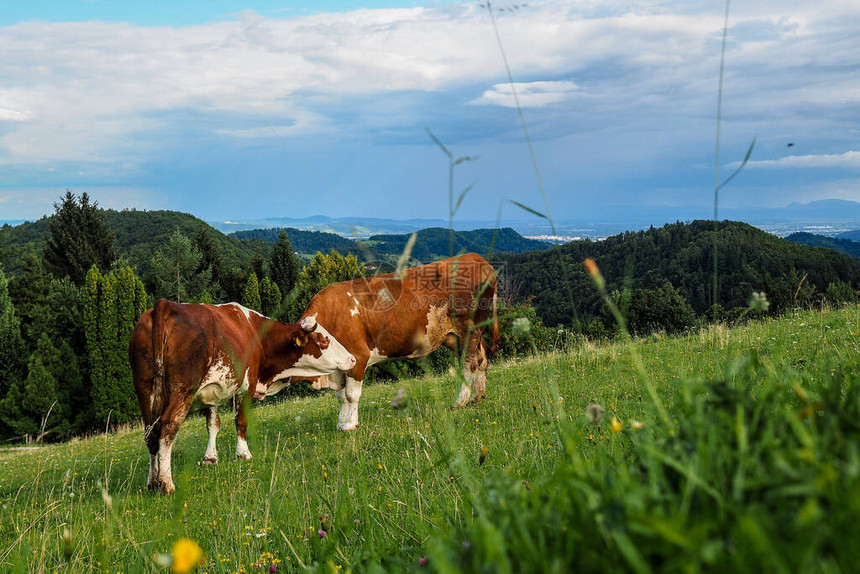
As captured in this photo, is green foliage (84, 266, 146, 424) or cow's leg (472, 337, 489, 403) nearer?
cow's leg (472, 337, 489, 403)

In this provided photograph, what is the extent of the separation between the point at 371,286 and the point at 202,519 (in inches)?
229

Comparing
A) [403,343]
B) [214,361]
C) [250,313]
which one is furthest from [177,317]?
[403,343]

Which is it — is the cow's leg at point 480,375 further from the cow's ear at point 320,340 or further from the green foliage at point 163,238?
the green foliage at point 163,238

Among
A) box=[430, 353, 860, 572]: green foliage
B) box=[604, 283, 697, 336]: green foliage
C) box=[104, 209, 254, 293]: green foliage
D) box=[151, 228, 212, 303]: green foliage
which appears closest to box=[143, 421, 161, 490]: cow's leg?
box=[430, 353, 860, 572]: green foliage

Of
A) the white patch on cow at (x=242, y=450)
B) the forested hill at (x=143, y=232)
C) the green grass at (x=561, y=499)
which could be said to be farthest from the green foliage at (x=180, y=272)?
the green grass at (x=561, y=499)

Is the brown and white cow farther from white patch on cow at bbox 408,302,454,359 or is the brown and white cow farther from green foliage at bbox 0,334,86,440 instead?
green foliage at bbox 0,334,86,440

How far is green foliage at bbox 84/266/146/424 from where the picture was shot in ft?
114

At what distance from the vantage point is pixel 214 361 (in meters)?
7.21

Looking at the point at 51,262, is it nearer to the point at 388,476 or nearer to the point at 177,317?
the point at 177,317

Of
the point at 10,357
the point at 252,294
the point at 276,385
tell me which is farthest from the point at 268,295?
the point at 276,385

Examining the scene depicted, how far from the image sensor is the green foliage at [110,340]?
34719mm

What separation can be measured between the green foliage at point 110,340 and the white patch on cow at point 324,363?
2933 cm

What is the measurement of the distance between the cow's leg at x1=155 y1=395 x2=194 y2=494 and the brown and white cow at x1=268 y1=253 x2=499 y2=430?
9.85ft

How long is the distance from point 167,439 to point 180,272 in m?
55.4
